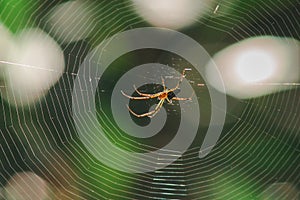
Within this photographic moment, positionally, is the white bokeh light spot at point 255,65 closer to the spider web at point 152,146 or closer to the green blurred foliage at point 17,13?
the spider web at point 152,146

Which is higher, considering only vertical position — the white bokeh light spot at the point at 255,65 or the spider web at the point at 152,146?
the white bokeh light spot at the point at 255,65

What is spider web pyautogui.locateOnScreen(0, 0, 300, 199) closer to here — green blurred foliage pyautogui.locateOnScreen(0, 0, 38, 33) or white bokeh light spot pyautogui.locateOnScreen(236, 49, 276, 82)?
green blurred foliage pyautogui.locateOnScreen(0, 0, 38, 33)

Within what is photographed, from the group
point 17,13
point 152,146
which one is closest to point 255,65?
point 152,146

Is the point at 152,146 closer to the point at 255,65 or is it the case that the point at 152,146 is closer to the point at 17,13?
the point at 255,65

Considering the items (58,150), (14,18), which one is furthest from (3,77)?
(58,150)

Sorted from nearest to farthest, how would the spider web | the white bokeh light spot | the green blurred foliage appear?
the green blurred foliage
the spider web
the white bokeh light spot

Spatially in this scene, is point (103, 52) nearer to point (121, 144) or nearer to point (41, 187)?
point (121, 144)

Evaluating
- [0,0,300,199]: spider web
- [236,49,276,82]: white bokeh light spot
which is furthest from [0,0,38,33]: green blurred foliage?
[236,49,276,82]: white bokeh light spot

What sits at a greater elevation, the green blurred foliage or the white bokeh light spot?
the white bokeh light spot

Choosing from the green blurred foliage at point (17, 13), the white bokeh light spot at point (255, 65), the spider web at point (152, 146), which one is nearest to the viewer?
the green blurred foliage at point (17, 13)

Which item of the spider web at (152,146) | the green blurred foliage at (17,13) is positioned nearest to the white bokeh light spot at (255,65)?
the spider web at (152,146)
